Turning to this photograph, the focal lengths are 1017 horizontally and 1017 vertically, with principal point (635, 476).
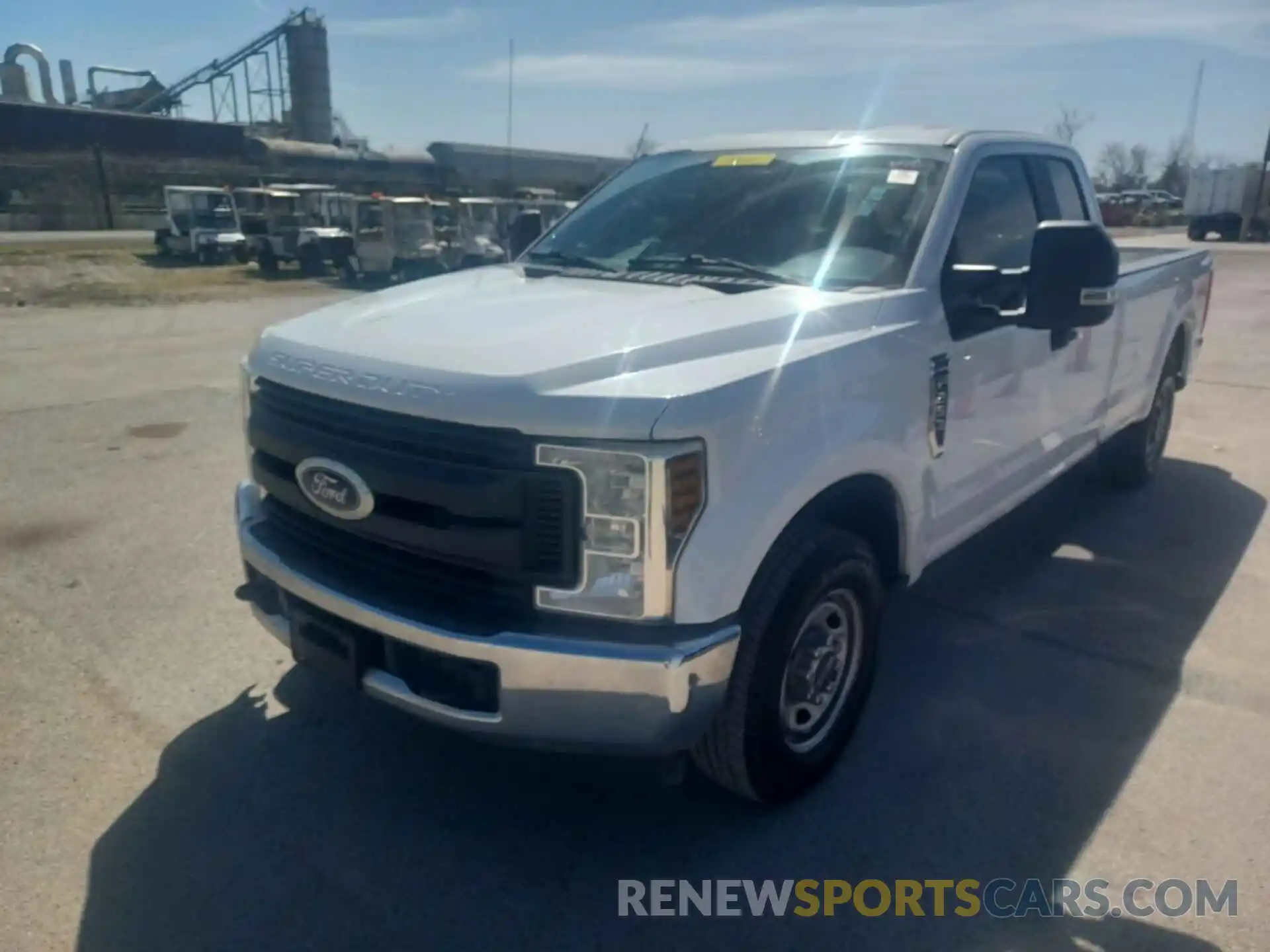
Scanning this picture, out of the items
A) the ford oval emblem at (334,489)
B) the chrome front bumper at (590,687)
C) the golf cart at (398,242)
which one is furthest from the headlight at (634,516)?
the golf cart at (398,242)

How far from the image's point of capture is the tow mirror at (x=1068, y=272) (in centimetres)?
313

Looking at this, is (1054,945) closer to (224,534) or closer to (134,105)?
(224,534)

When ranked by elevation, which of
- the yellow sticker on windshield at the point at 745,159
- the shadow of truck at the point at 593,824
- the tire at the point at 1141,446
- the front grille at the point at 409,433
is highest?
the yellow sticker on windshield at the point at 745,159

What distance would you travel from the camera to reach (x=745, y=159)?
4098 millimetres

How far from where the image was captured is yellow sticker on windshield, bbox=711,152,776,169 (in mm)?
4000

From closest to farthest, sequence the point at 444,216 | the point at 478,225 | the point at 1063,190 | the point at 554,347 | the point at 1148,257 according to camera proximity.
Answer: the point at 554,347
the point at 1063,190
the point at 1148,257
the point at 444,216
the point at 478,225

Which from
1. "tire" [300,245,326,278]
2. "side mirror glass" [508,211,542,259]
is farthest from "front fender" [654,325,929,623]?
"tire" [300,245,326,278]

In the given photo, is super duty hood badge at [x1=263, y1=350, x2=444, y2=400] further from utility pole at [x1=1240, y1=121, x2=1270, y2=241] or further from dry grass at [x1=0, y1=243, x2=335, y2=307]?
utility pole at [x1=1240, y1=121, x2=1270, y2=241]

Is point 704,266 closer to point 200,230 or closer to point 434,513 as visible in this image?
point 434,513

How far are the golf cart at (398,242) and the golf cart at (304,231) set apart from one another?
898 mm

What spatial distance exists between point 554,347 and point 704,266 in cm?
116

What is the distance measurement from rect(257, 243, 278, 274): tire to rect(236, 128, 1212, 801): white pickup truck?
69.4 ft

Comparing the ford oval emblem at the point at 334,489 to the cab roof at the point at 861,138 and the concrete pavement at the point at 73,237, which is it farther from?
the concrete pavement at the point at 73,237

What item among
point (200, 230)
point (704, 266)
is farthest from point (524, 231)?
point (200, 230)
